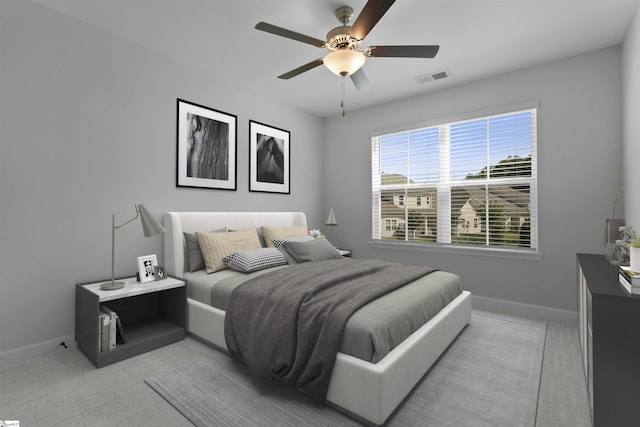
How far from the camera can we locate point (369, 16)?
1896 millimetres

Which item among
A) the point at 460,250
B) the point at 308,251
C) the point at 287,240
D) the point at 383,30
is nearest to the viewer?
the point at 383,30

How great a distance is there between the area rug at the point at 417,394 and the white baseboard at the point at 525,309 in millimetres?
932

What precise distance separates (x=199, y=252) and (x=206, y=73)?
2042mm

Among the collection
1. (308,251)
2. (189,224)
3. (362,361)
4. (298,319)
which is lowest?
(362,361)

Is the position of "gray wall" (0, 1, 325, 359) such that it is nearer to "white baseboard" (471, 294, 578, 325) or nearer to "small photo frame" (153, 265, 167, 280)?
"small photo frame" (153, 265, 167, 280)

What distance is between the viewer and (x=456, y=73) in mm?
3502

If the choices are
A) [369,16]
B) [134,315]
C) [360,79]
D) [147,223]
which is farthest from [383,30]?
[134,315]

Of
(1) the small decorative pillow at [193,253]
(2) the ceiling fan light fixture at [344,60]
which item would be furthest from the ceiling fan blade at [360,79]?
(1) the small decorative pillow at [193,253]

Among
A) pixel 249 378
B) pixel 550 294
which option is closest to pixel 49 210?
pixel 249 378

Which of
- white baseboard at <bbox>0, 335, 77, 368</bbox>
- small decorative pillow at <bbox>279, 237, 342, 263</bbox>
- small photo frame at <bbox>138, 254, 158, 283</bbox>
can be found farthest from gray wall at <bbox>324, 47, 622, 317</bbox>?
white baseboard at <bbox>0, 335, 77, 368</bbox>

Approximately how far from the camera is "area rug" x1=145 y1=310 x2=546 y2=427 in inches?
65.9

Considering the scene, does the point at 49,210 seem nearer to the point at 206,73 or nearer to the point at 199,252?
the point at 199,252

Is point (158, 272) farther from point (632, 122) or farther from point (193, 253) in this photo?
point (632, 122)

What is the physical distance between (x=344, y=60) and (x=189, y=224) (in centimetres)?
219
